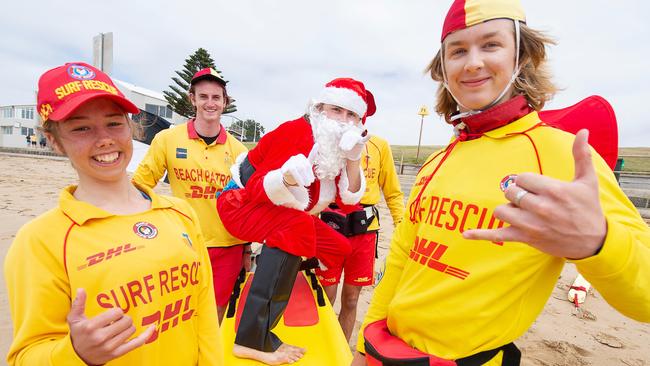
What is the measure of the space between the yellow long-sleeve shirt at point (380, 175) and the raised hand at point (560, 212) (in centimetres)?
237

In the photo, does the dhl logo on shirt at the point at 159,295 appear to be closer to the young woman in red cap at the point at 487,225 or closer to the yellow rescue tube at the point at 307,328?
the young woman in red cap at the point at 487,225

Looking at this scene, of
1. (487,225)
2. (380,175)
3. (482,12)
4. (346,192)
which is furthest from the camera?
(380,175)

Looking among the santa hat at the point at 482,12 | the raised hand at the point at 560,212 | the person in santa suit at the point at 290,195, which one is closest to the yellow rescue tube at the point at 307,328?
the person in santa suit at the point at 290,195

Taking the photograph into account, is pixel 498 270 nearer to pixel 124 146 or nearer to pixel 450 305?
pixel 450 305

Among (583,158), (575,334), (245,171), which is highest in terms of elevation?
(583,158)

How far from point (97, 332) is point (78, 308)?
0.08m

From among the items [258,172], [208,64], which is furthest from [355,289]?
[208,64]

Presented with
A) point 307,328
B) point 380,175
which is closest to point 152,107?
point 380,175

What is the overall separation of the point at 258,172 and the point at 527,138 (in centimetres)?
162

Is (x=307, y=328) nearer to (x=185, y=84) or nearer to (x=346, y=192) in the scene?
(x=346, y=192)

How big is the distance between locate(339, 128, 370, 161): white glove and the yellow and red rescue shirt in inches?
52.1

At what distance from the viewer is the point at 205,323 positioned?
1.42 meters

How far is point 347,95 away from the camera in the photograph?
7.84 feet

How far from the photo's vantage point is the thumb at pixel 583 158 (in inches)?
26.0
